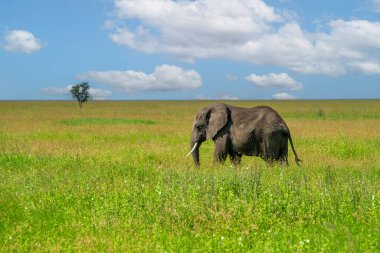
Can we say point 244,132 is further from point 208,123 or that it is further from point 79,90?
point 79,90

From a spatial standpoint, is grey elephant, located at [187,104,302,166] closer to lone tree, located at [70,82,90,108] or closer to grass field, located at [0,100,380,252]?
grass field, located at [0,100,380,252]

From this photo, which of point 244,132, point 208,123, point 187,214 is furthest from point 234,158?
point 187,214

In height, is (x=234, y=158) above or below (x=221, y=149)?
below

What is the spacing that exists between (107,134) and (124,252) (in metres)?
19.6

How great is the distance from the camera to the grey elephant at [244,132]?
1309 cm

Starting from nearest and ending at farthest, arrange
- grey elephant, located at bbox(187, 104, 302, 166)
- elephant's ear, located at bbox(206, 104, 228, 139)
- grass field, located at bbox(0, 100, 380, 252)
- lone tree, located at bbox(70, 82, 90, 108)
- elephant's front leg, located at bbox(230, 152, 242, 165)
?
grass field, located at bbox(0, 100, 380, 252), grey elephant, located at bbox(187, 104, 302, 166), elephant's ear, located at bbox(206, 104, 228, 139), elephant's front leg, located at bbox(230, 152, 242, 165), lone tree, located at bbox(70, 82, 90, 108)

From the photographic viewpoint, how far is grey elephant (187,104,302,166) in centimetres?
1309

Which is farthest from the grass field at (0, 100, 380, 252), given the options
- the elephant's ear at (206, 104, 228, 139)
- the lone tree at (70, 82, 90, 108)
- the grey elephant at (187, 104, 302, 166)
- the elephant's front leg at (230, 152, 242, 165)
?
the lone tree at (70, 82, 90, 108)

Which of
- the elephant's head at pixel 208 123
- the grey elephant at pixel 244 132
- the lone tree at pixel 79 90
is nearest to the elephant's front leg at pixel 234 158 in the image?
the grey elephant at pixel 244 132

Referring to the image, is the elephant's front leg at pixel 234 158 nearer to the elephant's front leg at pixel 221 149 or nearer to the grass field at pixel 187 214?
the elephant's front leg at pixel 221 149

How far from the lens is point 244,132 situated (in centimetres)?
1345

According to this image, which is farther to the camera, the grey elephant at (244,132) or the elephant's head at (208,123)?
the elephant's head at (208,123)

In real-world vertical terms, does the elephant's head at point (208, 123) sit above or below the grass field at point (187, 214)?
above

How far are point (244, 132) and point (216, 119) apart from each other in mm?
1000
